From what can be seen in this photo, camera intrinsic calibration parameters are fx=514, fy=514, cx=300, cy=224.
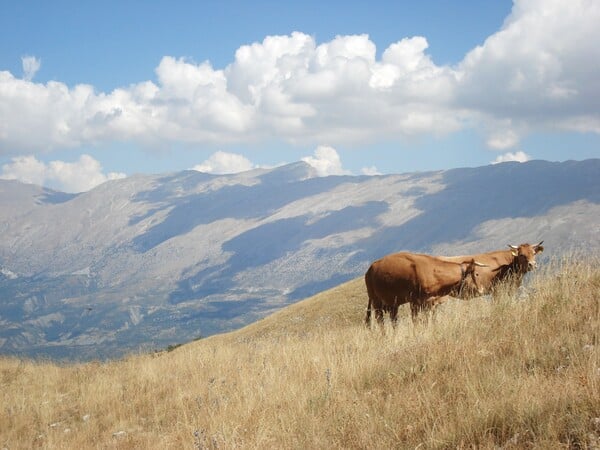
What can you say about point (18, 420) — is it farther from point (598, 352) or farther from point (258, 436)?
point (598, 352)

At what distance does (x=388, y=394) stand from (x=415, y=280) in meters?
6.54

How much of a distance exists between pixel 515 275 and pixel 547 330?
8573 mm

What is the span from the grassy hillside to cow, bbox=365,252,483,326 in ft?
2.80

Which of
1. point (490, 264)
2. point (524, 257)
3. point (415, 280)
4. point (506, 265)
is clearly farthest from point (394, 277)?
point (524, 257)

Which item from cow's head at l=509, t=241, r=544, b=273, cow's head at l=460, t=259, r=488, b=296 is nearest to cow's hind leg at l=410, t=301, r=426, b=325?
cow's head at l=460, t=259, r=488, b=296

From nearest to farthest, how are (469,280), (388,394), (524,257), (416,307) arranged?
(388,394)
(416,307)
(469,280)
(524,257)

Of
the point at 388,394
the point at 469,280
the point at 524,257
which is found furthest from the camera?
the point at 524,257

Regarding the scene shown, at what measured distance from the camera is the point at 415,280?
→ 500 inches

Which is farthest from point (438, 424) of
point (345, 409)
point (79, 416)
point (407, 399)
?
point (79, 416)

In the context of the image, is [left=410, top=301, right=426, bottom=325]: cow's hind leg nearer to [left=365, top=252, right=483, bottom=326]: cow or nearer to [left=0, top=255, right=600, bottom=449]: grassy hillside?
[left=365, top=252, right=483, bottom=326]: cow

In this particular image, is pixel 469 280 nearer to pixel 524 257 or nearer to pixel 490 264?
pixel 490 264

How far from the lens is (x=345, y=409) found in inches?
245

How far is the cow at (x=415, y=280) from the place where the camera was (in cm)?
1271

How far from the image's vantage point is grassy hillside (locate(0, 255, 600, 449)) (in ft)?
16.3
